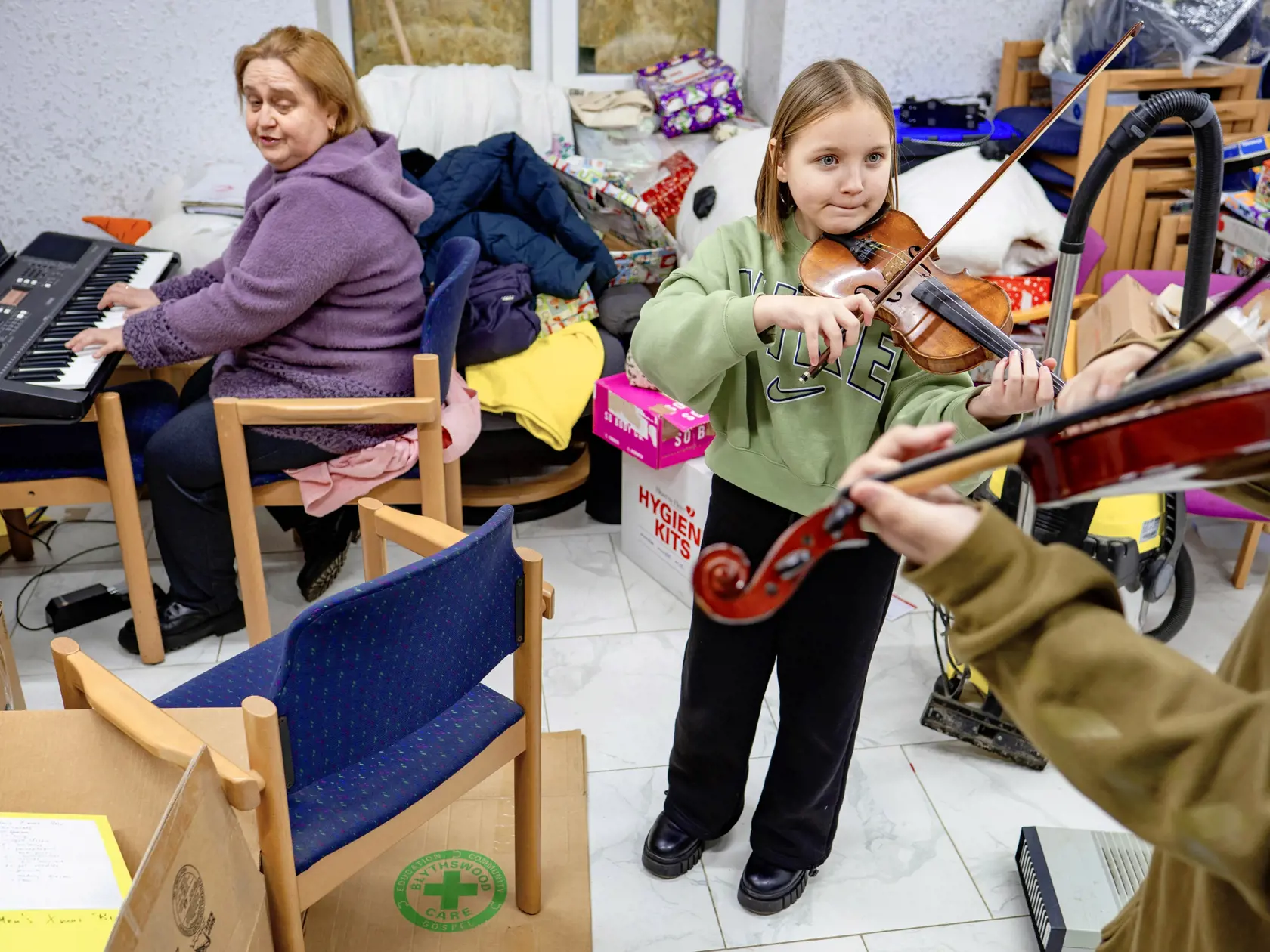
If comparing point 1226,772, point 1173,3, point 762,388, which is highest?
point 1173,3

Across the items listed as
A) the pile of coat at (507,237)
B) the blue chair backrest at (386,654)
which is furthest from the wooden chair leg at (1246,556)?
the blue chair backrest at (386,654)

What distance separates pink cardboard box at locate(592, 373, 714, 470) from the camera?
8.07ft

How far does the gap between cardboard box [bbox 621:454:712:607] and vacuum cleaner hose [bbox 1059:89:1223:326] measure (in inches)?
40.3

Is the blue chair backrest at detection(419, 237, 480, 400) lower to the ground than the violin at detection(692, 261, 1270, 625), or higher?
lower

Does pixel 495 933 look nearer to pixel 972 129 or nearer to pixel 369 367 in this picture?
pixel 369 367

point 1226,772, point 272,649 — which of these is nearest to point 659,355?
point 272,649

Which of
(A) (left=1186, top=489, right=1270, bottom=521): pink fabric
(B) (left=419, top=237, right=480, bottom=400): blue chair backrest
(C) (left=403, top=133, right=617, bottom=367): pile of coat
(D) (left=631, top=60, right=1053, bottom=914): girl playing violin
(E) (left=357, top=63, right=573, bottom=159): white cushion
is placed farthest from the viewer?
(E) (left=357, top=63, right=573, bottom=159): white cushion

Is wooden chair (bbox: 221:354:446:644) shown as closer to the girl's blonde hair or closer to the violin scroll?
the girl's blonde hair

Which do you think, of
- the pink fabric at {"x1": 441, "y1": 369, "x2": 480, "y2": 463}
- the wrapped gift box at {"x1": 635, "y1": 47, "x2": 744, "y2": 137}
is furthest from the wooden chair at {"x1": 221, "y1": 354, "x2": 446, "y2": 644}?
the wrapped gift box at {"x1": 635, "y1": 47, "x2": 744, "y2": 137}

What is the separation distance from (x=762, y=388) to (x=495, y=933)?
95 centimetres

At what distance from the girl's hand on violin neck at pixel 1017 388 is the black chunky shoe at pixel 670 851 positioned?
944 millimetres

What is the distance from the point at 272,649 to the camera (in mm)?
1617

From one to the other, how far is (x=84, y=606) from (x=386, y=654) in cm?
157

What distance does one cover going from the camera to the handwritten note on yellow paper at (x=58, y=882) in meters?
1.03
